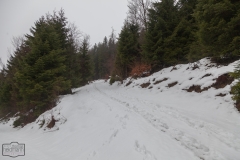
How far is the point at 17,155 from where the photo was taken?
20.2 feet

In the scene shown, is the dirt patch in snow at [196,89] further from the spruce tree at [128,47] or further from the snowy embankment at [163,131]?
the spruce tree at [128,47]

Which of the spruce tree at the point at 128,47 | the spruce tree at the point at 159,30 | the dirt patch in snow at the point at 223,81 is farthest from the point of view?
the spruce tree at the point at 128,47

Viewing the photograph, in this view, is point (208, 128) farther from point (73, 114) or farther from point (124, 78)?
point (124, 78)

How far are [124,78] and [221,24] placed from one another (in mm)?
15212

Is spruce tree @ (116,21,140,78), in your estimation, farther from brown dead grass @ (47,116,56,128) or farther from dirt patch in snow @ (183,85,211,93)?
brown dead grass @ (47,116,56,128)

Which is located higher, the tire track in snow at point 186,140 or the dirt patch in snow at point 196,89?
the dirt patch in snow at point 196,89

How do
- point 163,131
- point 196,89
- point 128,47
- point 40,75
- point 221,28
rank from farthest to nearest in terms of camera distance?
point 128,47 < point 40,75 < point 196,89 < point 221,28 < point 163,131

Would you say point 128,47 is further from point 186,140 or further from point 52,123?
point 186,140

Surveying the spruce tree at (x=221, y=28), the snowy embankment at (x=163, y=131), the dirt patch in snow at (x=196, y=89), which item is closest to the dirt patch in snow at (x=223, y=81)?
the snowy embankment at (x=163, y=131)

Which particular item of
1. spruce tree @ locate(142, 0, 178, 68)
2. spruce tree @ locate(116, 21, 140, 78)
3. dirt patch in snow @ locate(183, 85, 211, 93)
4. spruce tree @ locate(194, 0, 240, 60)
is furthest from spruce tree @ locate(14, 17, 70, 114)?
spruce tree @ locate(194, 0, 240, 60)

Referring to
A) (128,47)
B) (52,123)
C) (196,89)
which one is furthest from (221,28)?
(128,47)

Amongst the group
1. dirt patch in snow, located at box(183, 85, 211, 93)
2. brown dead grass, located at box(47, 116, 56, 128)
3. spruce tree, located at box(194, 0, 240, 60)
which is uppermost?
spruce tree, located at box(194, 0, 240, 60)

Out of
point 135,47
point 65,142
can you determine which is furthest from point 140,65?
point 65,142

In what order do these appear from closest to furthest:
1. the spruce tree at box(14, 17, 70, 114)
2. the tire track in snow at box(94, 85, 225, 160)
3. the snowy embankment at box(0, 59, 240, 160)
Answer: the tire track in snow at box(94, 85, 225, 160) → the snowy embankment at box(0, 59, 240, 160) → the spruce tree at box(14, 17, 70, 114)
